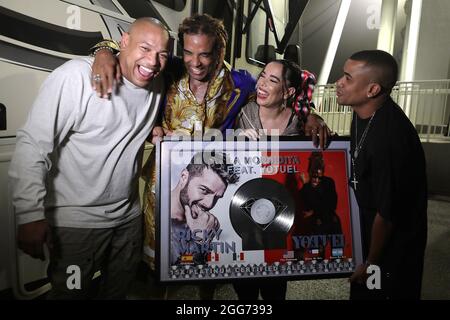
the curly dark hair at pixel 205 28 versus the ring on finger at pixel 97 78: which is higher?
the curly dark hair at pixel 205 28

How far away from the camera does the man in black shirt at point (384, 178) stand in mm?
965

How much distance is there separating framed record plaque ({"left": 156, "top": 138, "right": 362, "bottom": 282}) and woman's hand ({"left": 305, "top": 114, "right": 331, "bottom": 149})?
0.03 metres

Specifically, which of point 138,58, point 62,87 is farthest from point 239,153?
point 62,87

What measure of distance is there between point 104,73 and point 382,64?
87cm

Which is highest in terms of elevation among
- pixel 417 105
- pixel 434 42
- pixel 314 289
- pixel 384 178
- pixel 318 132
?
pixel 434 42

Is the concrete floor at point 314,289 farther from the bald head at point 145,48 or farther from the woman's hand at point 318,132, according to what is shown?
the bald head at point 145,48

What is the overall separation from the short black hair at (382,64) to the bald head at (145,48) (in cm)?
62

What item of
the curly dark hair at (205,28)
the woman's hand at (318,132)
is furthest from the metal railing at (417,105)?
the curly dark hair at (205,28)

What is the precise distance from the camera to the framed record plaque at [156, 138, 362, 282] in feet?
3.22

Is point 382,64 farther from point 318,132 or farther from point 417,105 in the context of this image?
point 417,105

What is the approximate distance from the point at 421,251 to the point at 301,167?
1.76ft

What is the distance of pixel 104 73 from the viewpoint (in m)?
0.94

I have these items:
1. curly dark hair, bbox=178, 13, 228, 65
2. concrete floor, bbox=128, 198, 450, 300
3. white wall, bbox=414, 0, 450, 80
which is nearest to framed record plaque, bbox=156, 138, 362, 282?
curly dark hair, bbox=178, 13, 228, 65

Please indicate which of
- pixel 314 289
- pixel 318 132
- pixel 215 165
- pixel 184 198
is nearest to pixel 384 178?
pixel 318 132
